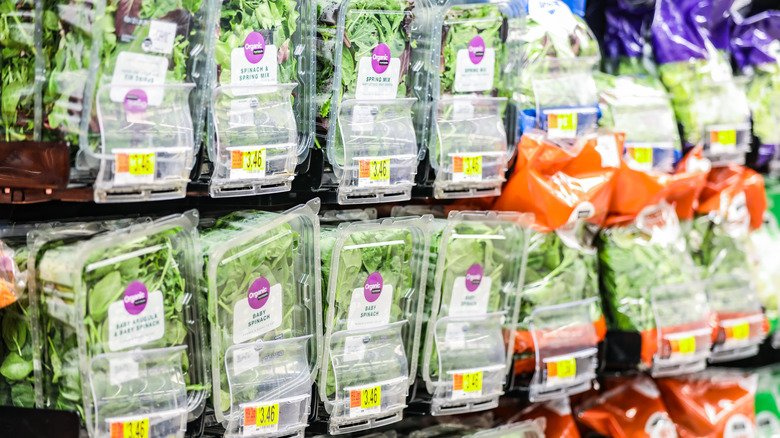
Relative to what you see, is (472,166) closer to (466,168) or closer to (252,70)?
(466,168)

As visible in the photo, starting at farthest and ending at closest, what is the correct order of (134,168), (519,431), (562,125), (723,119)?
(723,119) → (519,431) → (562,125) → (134,168)

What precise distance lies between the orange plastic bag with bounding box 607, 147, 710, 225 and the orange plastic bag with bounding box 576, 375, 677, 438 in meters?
0.67

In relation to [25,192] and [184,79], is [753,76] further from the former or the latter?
[25,192]

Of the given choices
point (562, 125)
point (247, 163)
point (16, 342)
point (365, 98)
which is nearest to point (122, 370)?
point (16, 342)

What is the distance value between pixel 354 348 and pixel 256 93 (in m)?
0.69

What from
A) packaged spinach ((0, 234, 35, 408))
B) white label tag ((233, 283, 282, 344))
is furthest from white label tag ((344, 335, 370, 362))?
packaged spinach ((0, 234, 35, 408))

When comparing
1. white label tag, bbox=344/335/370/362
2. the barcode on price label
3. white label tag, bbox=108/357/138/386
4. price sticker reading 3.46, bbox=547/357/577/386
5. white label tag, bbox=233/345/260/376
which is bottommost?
price sticker reading 3.46, bbox=547/357/577/386

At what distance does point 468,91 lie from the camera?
7.09ft

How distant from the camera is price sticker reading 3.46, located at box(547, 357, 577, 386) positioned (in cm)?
235

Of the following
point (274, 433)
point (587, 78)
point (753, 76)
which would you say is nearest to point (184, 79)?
point (274, 433)

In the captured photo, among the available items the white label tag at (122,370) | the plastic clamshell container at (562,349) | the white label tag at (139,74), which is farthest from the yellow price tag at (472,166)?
the white label tag at (122,370)

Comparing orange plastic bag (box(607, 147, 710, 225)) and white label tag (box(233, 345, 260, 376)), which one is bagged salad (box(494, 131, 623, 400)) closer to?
orange plastic bag (box(607, 147, 710, 225))

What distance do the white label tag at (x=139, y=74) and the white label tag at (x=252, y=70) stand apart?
0.52ft

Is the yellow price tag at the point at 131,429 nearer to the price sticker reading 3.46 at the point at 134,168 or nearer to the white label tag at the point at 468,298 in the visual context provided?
the price sticker reading 3.46 at the point at 134,168
